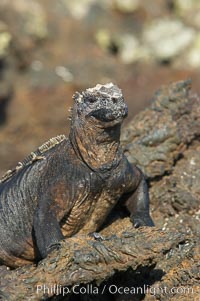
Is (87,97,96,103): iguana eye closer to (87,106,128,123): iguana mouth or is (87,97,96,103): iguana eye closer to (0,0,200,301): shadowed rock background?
(87,106,128,123): iguana mouth

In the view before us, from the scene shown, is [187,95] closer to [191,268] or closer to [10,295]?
[191,268]

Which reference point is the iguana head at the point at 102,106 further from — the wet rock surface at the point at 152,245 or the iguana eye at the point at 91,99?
the wet rock surface at the point at 152,245

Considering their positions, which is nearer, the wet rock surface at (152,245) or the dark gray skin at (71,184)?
the wet rock surface at (152,245)

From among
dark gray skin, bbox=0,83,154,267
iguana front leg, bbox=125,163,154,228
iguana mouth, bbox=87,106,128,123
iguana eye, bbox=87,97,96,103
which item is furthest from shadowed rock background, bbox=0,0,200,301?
iguana eye, bbox=87,97,96,103

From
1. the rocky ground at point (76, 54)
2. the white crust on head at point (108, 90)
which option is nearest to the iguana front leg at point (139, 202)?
the white crust on head at point (108, 90)

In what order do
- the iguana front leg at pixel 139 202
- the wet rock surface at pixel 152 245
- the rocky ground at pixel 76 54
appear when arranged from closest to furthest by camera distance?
the wet rock surface at pixel 152 245 → the iguana front leg at pixel 139 202 → the rocky ground at pixel 76 54

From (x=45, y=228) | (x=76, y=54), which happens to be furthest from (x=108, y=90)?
(x=76, y=54)

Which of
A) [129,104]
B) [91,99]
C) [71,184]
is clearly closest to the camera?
[91,99]

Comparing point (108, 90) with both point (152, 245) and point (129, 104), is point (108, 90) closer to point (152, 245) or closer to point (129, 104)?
point (152, 245)
